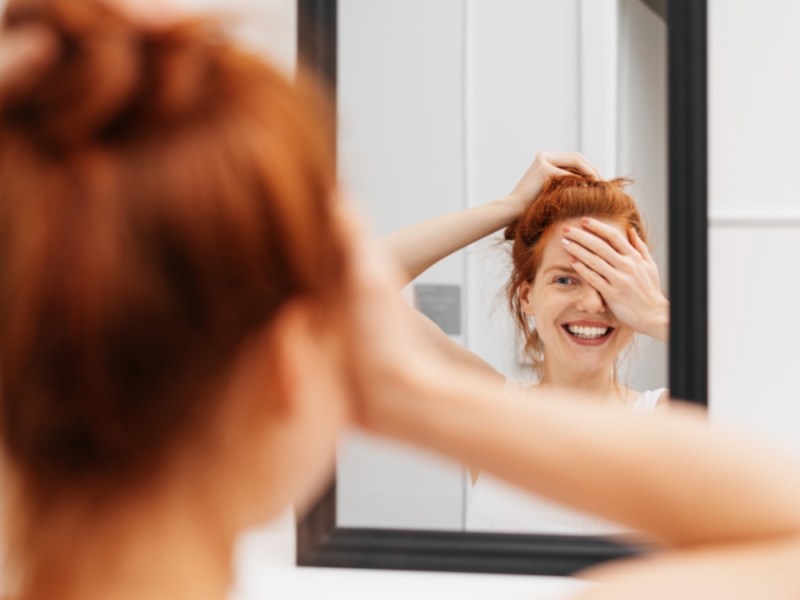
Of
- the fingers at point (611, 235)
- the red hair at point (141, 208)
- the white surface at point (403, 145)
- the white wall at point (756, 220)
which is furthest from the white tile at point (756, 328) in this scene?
the red hair at point (141, 208)

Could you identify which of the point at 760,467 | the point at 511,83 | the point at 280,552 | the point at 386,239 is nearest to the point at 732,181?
the point at 511,83

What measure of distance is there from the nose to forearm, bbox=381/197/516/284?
13 centimetres

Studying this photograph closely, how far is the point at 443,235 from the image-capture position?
1.20 metres

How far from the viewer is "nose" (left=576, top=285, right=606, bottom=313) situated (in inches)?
46.6

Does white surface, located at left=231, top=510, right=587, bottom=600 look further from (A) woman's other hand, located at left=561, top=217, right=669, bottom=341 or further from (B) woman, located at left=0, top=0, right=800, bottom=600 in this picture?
(B) woman, located at left=0, top=0, right=800, bottom=600

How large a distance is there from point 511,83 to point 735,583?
89 cm

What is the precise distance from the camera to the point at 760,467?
1.32 feet

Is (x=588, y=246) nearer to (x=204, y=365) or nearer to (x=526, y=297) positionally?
(x=526, y=297)

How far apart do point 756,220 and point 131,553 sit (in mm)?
978

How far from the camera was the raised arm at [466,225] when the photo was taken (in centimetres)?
118

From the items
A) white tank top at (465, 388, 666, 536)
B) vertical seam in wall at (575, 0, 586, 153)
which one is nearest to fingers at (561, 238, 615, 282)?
vertical seam in wall at (575, 0, 586, 153)

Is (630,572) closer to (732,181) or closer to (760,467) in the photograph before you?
(760,467)

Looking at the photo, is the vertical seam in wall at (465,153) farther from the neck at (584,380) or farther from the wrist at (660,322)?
the wrist at (660,322)

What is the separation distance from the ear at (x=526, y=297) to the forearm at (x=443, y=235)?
0.08 metres
